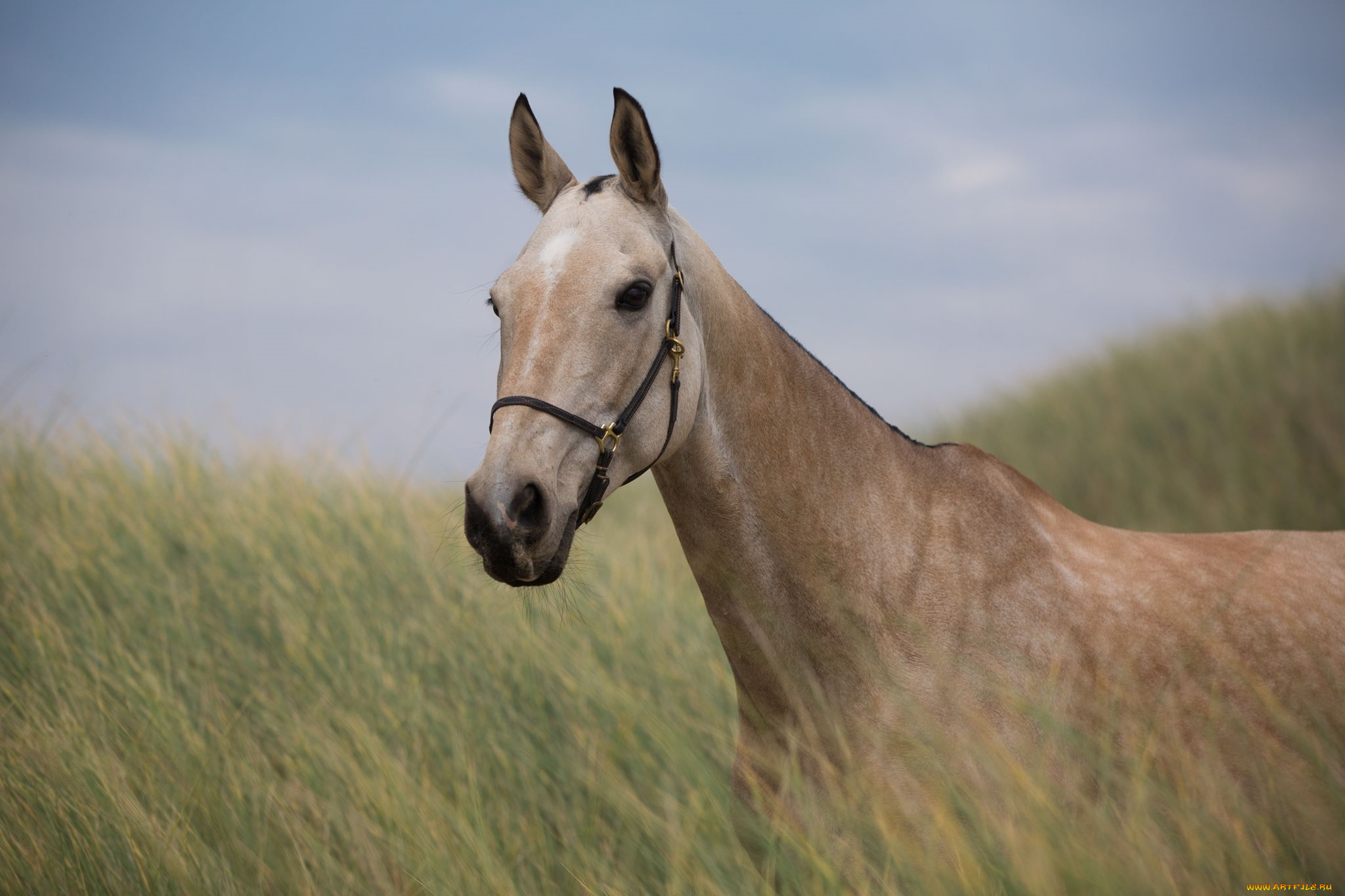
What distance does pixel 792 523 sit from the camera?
2748 mm

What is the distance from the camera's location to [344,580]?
5.86 m

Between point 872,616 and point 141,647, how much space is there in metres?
4.38

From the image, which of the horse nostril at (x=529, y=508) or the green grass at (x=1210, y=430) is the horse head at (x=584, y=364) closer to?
the horse nostril at (x=529, y=508)

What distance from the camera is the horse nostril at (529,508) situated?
2239 millimetres

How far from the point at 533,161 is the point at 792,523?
5.30ft

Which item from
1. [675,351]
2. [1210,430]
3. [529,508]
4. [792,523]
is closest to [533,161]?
[675,351]

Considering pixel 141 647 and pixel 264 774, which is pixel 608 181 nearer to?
pixel 264 774

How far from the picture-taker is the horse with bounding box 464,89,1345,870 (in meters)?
2.50

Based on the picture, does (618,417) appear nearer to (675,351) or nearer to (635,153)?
(675,351)

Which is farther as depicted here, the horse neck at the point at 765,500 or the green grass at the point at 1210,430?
the green grass at the point at 1210,430

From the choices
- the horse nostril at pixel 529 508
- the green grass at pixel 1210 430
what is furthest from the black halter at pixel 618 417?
the green grass at pixel 1210 430

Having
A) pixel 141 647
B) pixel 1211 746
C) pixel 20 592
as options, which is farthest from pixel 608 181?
pixel 20 592

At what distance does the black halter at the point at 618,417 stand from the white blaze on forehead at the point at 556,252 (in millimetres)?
342

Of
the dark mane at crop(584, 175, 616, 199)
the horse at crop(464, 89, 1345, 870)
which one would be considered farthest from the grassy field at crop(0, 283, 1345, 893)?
the dark mane at crop(584, 175, 616, 199)
